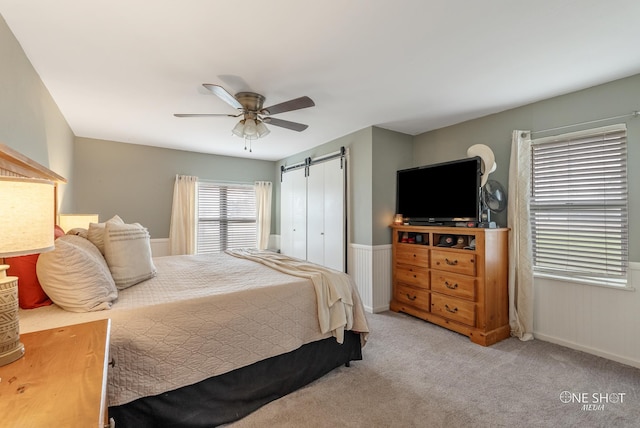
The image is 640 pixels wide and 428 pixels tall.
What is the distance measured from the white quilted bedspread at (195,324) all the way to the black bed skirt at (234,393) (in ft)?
0.22

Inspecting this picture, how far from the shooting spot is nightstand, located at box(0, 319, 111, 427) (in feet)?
2.09

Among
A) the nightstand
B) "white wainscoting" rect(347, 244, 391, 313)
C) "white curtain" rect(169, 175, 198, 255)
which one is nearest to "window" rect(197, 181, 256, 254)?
"white curtain" rect(169, 175, 198, 255)

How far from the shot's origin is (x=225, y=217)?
5.33 m

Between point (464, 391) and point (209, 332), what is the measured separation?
1775 millimetres

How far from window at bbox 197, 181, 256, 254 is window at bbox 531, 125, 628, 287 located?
4433 mm

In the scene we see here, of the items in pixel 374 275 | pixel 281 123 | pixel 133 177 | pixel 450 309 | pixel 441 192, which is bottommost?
pixel 450 309

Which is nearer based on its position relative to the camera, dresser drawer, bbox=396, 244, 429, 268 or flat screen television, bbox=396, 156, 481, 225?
flat screen television, bbox=396, 156, 481, 225

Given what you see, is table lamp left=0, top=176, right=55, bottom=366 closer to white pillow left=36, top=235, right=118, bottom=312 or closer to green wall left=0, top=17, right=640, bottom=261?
white pillow left=36, top=235, right=118, bottom=312

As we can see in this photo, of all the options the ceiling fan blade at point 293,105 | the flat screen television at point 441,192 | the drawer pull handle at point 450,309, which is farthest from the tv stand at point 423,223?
the ceiling fan blade at point 293,105

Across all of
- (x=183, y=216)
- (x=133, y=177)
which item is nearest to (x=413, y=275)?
(x=183, y=216)

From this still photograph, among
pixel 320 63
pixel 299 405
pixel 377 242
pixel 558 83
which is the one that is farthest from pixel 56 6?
pixel 558 83

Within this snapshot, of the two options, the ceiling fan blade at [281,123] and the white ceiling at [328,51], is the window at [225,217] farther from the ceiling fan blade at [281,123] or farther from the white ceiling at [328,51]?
the ceiling fan blade at [281,123]

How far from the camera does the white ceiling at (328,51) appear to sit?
5.30 ft

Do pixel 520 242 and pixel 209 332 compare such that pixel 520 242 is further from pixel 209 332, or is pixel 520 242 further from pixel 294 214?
pixel 294 214
